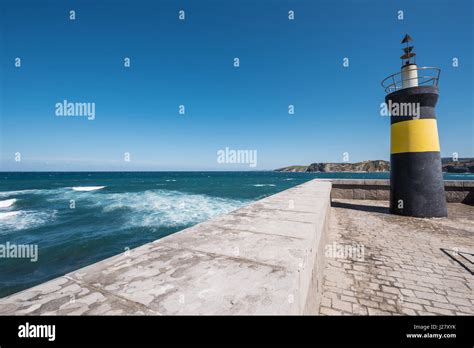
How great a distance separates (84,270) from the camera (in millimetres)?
1938

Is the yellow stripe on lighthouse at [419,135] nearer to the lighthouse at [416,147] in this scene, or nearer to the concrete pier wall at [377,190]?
the lighthouse at [416,147]

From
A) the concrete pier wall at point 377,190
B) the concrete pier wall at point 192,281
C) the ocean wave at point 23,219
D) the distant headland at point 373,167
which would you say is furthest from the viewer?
the distant headland at point 373,167

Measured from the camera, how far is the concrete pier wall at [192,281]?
141 cm

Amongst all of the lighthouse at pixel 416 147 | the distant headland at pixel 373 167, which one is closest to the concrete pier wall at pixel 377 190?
the lighthouse at pixel 416 147

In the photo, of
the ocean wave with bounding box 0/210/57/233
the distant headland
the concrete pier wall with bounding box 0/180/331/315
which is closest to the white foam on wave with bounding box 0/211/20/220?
the ocean wave with bounding box 0/210/57/233

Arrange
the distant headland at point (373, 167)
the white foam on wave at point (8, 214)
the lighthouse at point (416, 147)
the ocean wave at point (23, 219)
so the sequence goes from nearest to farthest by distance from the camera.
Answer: the lighthouse at point (416, 147)
the ocean wave at point (23, 219)
the white foam on wave at point (8, 214)
the distant headland at point (373, 167)

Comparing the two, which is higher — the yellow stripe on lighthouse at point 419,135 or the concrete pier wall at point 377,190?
the yellow stripe on lighthouse at point 419,135

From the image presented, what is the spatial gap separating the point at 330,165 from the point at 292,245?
7029 inches

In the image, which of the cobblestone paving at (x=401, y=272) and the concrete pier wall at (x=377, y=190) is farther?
the concrete pier wall at (x=377, y=190)

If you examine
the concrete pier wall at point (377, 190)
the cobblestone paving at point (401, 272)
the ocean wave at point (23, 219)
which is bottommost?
the ocean wave at point (23, 219)

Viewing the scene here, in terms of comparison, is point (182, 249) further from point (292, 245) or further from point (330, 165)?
point (330, 165)

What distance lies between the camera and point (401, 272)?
369 centimetres

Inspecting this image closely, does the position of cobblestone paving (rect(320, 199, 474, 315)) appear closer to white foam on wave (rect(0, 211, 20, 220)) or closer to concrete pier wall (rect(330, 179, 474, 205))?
concrete pier wall (rect(330, 179, 474, 205))
